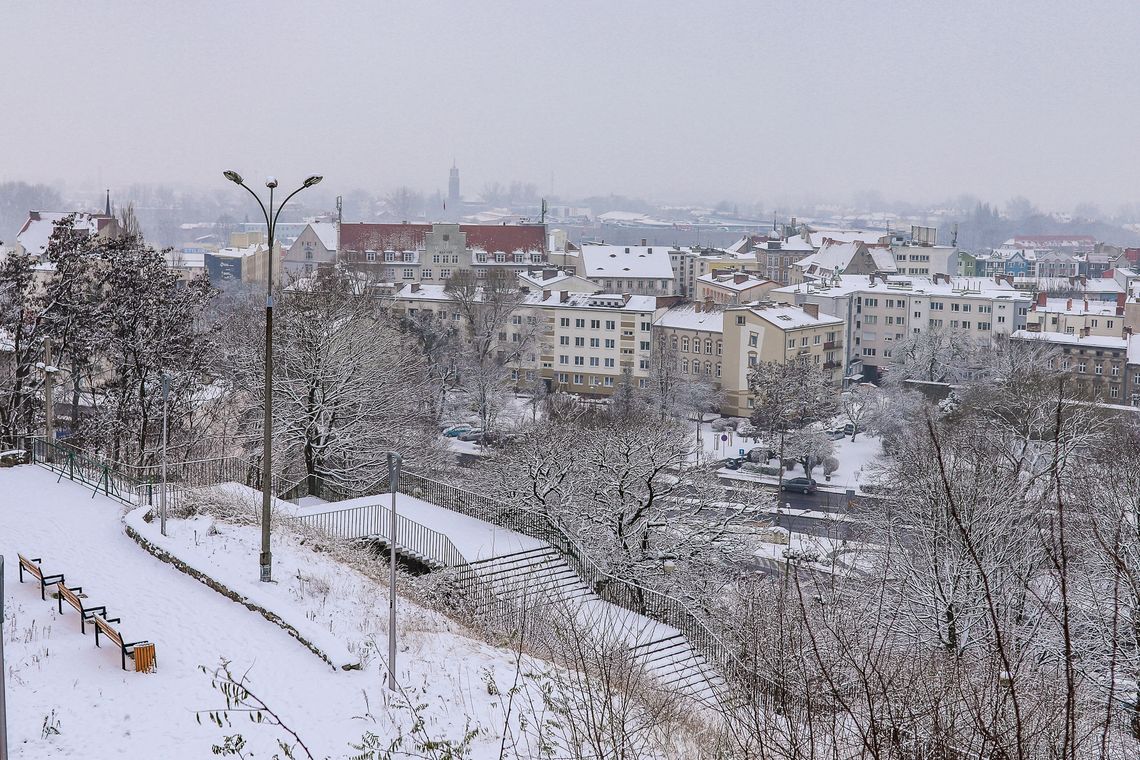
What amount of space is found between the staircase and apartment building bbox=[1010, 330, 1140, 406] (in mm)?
47736

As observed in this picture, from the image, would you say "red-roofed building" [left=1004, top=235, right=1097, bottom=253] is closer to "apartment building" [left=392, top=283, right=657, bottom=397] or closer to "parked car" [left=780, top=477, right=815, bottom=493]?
"apartment building" [left=392, top=283, right=657, bottom=397]

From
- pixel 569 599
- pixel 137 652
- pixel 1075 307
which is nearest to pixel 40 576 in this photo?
pixel 137 652

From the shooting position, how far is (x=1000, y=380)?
172 feet

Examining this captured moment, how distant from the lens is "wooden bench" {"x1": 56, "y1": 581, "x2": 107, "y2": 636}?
1270 cm

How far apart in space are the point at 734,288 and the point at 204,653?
66.7 m

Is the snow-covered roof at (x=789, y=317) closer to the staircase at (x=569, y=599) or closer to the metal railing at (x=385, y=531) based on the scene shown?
the staircase at (x=569, y=599)

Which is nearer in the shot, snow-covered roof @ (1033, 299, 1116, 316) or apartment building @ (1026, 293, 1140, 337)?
apartment building @ (1026, 293, 1140, 337)

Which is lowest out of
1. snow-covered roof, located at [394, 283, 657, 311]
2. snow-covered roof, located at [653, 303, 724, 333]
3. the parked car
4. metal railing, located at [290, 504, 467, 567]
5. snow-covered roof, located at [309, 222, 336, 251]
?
the parked car

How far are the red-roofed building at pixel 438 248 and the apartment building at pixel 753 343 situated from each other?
1214 inches

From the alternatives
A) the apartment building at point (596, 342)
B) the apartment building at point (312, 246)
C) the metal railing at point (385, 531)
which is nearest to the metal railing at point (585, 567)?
the metal railing at point (385, 531)

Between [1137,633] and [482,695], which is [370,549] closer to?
[482,695]

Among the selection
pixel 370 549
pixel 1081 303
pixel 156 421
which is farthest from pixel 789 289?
pixel 370 549

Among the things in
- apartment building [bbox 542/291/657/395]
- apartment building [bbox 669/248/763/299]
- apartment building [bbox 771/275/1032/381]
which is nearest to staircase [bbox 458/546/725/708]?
apartment building [bbox 542/291/657/395]

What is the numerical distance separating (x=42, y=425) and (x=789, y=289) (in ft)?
186
